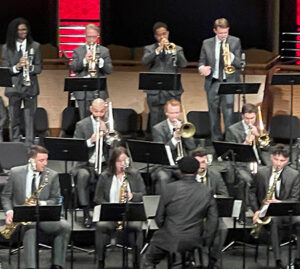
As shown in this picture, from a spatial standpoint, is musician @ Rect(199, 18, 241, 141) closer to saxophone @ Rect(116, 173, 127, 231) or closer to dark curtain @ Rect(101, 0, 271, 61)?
saxophone @ Rect(116, 173, 127, 231)

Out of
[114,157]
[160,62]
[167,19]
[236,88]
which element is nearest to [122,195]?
[114,157]

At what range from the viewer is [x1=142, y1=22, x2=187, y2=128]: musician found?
1303cm

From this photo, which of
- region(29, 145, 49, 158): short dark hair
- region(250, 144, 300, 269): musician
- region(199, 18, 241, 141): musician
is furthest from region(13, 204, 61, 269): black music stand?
region(199, 18, 241, 141): musician

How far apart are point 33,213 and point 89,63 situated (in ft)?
11.3

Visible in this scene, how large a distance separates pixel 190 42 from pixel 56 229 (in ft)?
27.7

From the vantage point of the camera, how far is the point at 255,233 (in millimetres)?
11148

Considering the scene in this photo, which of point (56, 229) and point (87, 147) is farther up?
point (87, 147)

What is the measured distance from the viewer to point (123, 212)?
33.1ft

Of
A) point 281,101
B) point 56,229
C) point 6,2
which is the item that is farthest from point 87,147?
point 6,2

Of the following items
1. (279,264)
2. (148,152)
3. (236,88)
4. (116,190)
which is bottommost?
(279,264)

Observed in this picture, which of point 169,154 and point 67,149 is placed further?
point 169,154

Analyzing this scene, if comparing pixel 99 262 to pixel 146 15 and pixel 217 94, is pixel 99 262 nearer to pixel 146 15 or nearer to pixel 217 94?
pixel 217 94

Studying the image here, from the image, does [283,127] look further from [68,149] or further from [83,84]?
[68,149]

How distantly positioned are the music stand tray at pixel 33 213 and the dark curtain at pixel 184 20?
8.38 m
